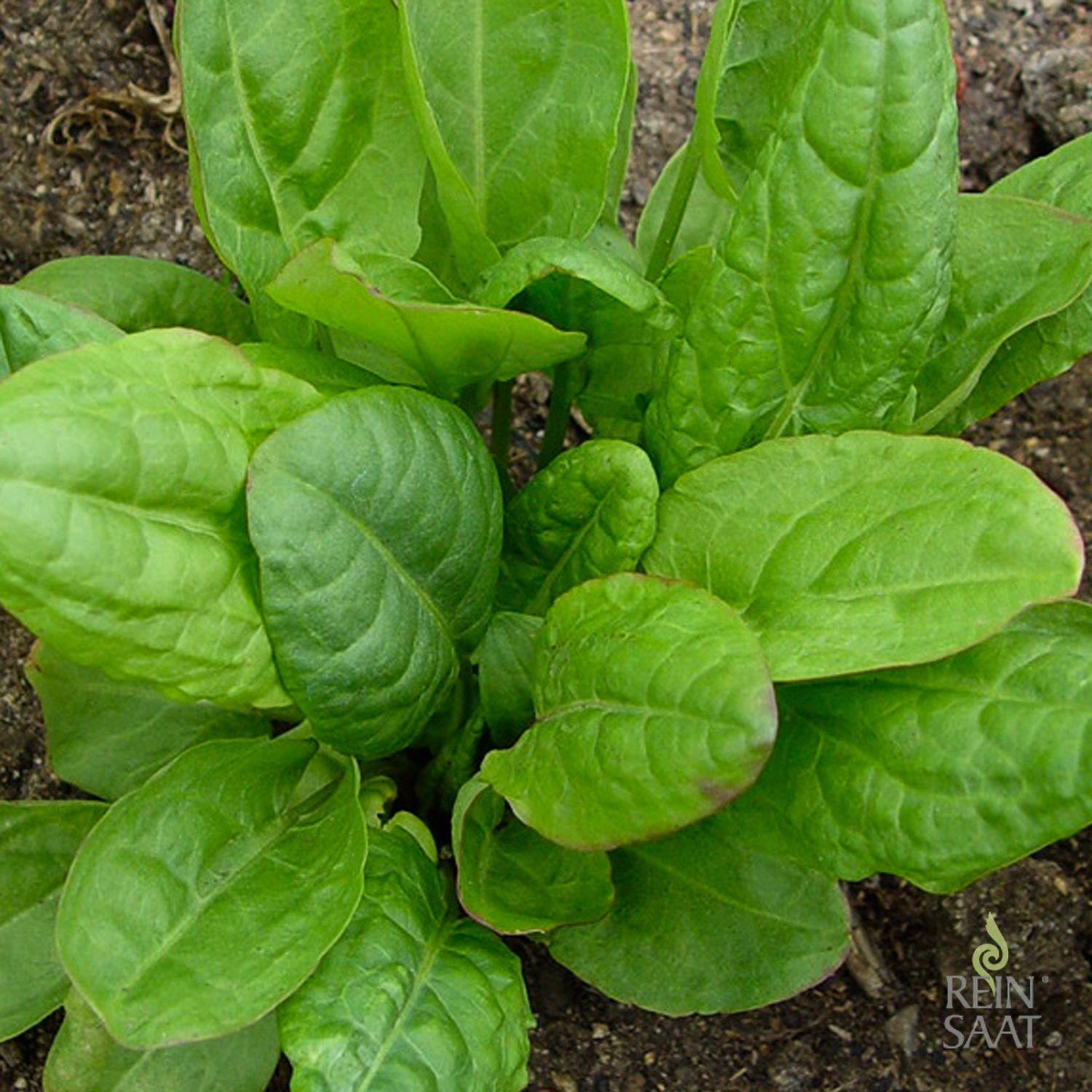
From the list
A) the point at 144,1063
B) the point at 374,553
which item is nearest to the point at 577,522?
the point at 374,553

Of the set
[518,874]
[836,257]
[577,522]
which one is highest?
[836,257]

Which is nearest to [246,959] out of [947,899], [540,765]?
[540,765]

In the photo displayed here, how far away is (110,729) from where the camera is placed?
1.44m

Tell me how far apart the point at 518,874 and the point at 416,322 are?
50 centimetres

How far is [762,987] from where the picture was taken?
1294mm

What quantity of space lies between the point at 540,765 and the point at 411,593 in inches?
6.7

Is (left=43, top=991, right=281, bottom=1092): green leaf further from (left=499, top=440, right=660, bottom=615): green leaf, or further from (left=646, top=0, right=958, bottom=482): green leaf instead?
(left=646, top=0, right=958, bottom=482): green leaf

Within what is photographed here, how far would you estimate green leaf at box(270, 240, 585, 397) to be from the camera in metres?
1.11

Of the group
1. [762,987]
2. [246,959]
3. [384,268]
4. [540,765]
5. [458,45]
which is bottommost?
[762,987]

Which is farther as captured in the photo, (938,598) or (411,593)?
(411,593)

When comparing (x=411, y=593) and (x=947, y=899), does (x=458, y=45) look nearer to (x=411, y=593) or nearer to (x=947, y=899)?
(x=411, y=593)

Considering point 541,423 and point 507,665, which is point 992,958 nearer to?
point 507,665

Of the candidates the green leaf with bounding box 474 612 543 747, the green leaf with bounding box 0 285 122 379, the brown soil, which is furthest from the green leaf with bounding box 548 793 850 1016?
the green leaf with bounding box 0 285 122 379

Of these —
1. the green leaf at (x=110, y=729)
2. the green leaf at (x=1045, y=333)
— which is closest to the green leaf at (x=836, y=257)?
the green leaf at (x=1045, y=333)
